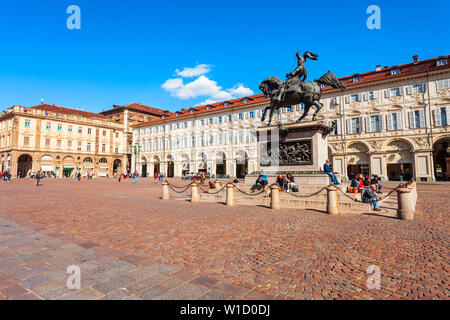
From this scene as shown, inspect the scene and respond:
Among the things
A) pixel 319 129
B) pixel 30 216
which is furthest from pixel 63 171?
pixel 319 129

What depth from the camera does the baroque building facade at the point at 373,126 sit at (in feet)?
101

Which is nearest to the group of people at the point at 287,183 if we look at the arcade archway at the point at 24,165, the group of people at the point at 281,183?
the group of people at the point at 281,183

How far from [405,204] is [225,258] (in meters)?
5.98

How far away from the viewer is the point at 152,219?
7520 millimetres

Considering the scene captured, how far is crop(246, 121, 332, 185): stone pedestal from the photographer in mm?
11805

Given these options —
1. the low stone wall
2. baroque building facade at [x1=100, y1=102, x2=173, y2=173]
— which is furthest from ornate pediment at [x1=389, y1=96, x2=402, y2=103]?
baroque building facade at [x1=100, y1=102, x2=173, y2=173]

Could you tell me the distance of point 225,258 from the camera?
4.12 metres

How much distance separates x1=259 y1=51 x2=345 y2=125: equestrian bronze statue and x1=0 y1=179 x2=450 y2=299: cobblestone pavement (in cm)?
743

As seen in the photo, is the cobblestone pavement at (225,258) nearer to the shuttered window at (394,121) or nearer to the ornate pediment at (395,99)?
the shuttered window at (394,121)

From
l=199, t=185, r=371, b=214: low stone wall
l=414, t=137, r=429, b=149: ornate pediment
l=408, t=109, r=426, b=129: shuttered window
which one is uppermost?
l=408, t=109, r=426, b=129: shuttered window

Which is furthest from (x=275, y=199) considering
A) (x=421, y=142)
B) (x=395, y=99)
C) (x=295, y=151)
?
(x=395, y=99)

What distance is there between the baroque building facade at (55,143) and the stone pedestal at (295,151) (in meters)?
48.6

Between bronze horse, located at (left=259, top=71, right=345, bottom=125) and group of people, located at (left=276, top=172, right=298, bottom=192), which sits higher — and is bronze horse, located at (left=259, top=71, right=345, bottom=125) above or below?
above

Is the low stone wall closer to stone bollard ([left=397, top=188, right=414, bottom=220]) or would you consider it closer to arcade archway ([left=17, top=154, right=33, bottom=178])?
stone bollard ([left=397, top=188, right=414, bottom=220])
